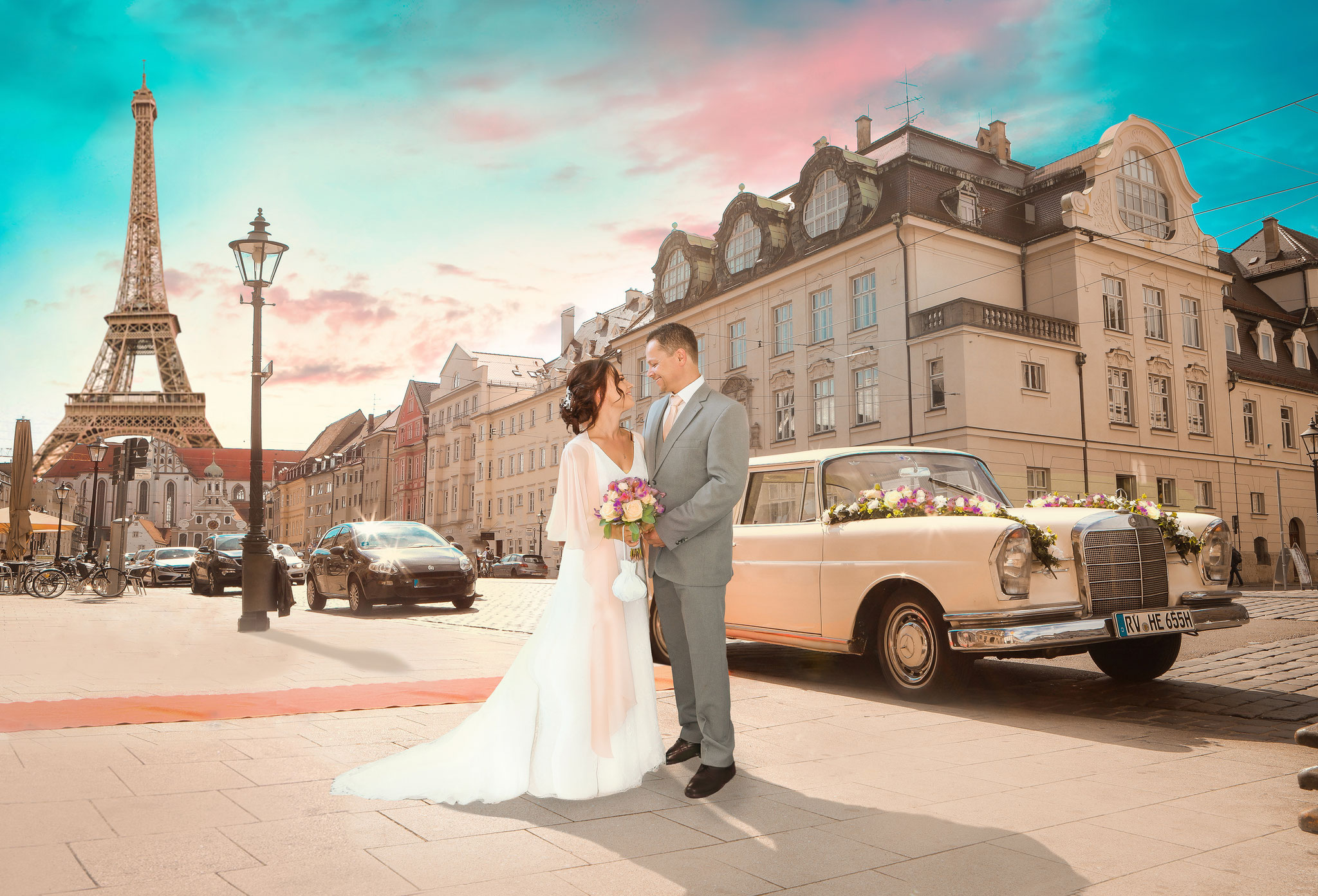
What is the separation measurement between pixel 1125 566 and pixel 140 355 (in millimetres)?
80678

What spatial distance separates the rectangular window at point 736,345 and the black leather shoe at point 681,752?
33.6 m

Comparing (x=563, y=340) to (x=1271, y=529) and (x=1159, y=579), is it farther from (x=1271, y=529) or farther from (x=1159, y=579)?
(x=1159, y=579)

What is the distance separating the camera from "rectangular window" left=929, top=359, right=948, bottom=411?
29375 mm

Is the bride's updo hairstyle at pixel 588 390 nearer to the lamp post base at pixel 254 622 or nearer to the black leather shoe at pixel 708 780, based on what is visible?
the black leather shoe at pixel 708 780

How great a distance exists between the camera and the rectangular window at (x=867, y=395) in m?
31.5

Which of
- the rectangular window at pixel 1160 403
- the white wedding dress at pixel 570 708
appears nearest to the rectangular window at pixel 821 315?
the rectangular window at pixel 1160 403

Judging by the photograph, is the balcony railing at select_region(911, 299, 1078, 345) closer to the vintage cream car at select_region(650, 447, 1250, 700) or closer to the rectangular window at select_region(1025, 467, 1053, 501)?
the rectangular window at select_region(1025, 467, 1053, 501)

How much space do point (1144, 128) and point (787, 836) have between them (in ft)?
124

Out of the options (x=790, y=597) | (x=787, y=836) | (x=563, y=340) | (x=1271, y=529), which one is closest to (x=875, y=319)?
(x=1271, y=529)

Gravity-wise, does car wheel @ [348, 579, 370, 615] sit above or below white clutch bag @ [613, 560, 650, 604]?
below

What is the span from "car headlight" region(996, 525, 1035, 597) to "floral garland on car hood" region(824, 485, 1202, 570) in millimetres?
76

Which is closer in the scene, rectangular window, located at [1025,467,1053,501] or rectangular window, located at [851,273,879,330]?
rectangular window, located at [1025,467,1053,501]

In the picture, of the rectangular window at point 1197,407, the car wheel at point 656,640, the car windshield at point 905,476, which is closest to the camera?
the car windshield at point 905,476

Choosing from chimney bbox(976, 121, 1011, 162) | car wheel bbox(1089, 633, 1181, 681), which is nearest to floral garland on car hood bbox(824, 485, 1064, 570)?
car wheel bbox(1089, 633, 1181, 681)
